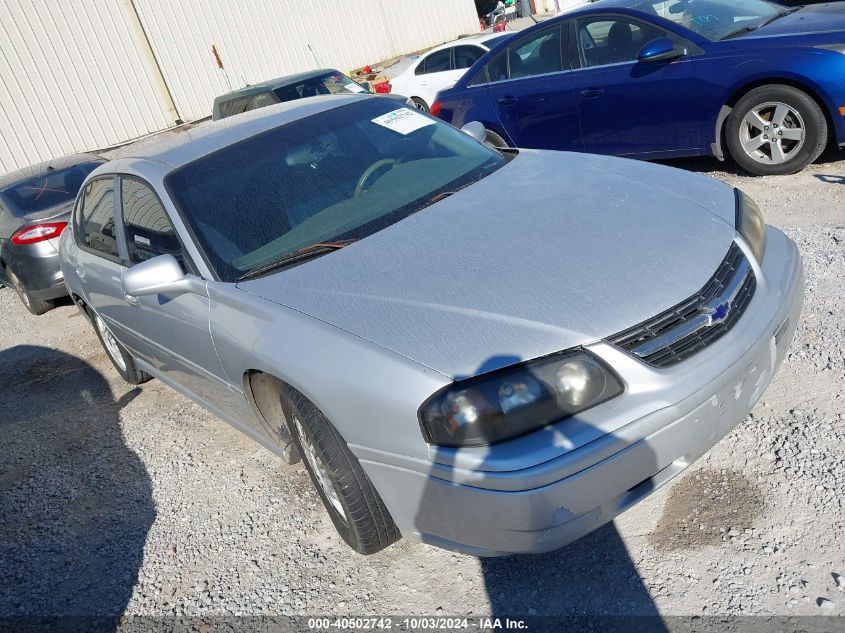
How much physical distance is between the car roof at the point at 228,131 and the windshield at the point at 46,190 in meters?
3.36

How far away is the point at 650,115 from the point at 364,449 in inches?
179

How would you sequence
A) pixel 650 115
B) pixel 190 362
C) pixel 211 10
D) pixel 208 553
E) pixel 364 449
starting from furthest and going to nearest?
1. pixel 211 10
2. pixel 650 115
3. pixel 190 362
4. pixel 208 553
5. pixel 364 449

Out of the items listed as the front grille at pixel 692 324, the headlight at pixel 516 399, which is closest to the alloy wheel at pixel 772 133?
the front grille at pixel 692 324

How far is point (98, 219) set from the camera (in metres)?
4.25

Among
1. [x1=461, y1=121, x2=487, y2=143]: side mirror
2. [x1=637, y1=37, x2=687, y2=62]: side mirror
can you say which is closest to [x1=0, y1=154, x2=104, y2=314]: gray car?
[x1=461, y1=121, x2=487, y2=143]: side mirror

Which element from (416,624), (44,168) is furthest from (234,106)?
(416,624)

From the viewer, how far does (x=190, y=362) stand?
339 centimetres

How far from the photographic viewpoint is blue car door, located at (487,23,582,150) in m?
6.41

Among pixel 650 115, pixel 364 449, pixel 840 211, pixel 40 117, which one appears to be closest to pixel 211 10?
pixel 40 117

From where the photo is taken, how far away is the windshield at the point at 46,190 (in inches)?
276

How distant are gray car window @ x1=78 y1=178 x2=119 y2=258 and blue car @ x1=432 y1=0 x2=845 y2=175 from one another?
3245 mm

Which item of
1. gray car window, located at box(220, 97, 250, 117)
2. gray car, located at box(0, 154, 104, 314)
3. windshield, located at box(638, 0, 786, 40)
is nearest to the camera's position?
windshield, located at box(638, 0, 786, 40)

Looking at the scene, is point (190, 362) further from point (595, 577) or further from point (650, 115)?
point (650, 115)

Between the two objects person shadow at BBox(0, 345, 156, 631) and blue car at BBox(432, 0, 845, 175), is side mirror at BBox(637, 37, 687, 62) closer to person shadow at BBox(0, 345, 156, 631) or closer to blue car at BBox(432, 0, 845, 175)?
blue car at BBox(432, 0, 845, 175)
